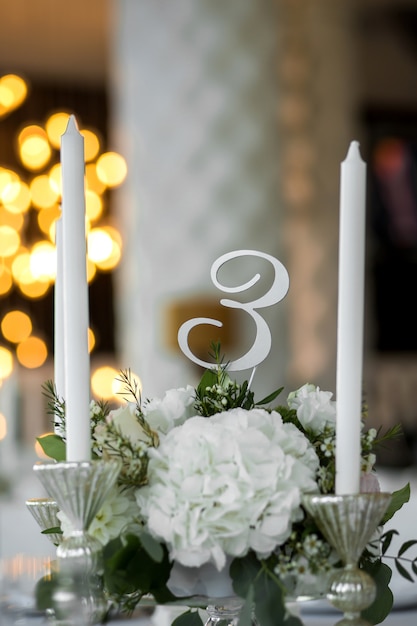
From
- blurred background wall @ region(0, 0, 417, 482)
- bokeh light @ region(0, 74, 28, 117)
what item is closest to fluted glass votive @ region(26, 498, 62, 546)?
blurred background wall @ region(0, 0, 417, 482)

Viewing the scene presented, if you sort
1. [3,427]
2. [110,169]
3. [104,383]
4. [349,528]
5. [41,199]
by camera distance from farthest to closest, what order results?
[104,383] < [41,199] < [110,169] < [3,427] < [349,528]

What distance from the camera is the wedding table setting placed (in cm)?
68

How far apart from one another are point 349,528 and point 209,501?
0.09m

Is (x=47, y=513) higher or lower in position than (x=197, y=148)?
lower

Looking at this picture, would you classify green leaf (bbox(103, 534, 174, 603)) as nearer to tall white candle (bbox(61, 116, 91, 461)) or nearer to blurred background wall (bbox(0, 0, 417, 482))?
tall white candle (bbox(61, 116, 91, 461))

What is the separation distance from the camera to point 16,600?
0.71 m

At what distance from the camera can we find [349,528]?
669mm

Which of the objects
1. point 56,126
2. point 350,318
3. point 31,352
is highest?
point 56,126

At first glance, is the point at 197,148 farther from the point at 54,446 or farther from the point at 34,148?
the point at 54,446

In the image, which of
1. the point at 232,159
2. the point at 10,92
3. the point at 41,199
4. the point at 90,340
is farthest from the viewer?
the point at 41,199

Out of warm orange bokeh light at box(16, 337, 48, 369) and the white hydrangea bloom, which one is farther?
warm orange bokeh light at box(16, 337, 48, 369)

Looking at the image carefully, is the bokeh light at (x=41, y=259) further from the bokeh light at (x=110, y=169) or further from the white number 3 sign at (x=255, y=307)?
the white number 3 sign at (x=255, y=307)

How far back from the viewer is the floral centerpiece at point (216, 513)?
69cm

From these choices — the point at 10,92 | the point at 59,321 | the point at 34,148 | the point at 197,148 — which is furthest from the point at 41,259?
the point at 59,321
